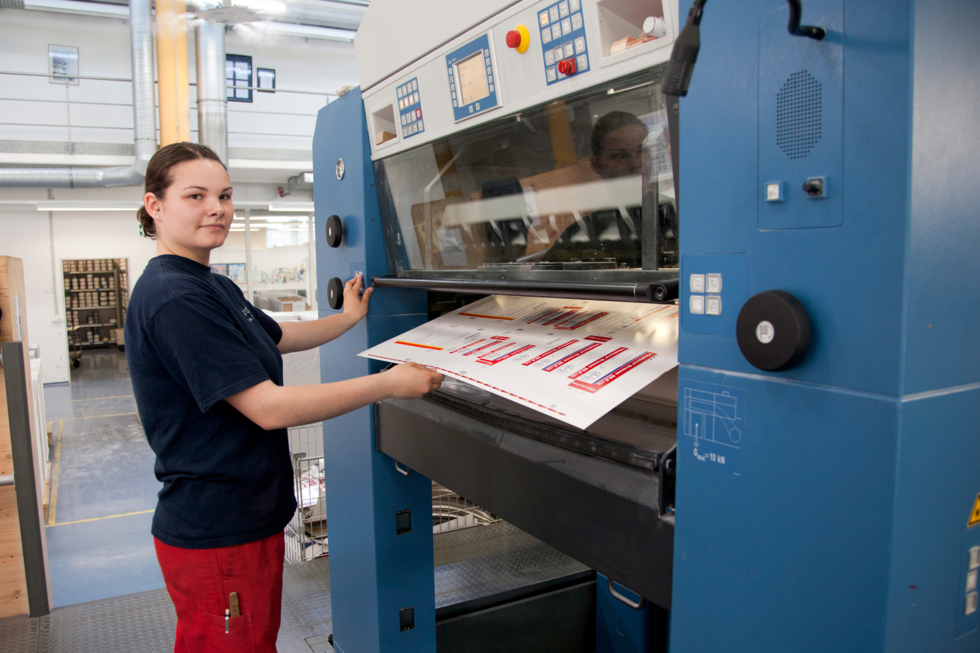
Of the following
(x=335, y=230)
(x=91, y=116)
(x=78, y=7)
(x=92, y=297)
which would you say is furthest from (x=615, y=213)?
(x=92, y=297)

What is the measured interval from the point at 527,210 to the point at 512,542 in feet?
7.00

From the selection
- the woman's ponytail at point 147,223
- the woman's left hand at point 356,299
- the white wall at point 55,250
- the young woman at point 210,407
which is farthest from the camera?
the white wall at point 55,250

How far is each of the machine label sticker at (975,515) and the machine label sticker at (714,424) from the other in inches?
11.3

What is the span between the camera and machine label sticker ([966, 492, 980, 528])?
2.70ft

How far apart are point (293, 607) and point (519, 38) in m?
2.67

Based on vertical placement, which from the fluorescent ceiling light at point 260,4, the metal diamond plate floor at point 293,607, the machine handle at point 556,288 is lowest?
the metal diamond plate floor at point 293,607

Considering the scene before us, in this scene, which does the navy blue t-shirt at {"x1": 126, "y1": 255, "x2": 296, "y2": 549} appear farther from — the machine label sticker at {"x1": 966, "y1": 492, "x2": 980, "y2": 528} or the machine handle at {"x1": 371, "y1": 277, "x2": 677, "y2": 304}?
the machine label sticker at {"x1": 966, "y1": 492, "x2": 980, "y2": 528}

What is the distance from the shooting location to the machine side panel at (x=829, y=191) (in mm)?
703

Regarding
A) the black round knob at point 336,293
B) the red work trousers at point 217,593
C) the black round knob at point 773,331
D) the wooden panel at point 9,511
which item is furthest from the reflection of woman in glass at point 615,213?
the wooden panel at point 9,511

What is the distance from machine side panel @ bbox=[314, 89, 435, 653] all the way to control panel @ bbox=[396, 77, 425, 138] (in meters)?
0.26

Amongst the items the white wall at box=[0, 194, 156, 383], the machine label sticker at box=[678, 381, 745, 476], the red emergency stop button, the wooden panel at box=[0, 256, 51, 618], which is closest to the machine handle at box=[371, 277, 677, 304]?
the machine label sticker at box=[678, 381, 745, 476]

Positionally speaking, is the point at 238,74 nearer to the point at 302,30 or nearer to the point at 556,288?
the point at 302,30

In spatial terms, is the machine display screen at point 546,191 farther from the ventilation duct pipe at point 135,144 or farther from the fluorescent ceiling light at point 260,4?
the ventilation duct pipe at point 135,144

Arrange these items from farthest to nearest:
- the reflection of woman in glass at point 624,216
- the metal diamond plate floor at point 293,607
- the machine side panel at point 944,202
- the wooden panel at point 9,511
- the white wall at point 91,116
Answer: the white wall at point 91,116 < the wooden panel at point 9,511 < the metal diamond plate floor at point 293,607 < the reflection of woman in glass at point 624,216 < the machine side panel at point 944,202
